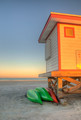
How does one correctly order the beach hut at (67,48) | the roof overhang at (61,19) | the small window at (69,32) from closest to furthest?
the roof overhang at (61,19), the beach hut at (67,48), the small window at (69,32)

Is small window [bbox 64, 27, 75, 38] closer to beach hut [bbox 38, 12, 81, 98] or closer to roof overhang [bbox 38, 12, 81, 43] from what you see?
beach hut [bbox 38, 12, 81, 98]

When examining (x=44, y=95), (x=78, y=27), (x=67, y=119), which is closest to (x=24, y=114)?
(x=67, y=119)

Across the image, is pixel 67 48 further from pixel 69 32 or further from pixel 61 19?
pixel 61 19

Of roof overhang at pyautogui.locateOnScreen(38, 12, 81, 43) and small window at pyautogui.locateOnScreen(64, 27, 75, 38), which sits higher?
roof overhang at pyautogui.locateOnScreen(38, 12, 81, 43)

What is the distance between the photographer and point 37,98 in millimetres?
8211

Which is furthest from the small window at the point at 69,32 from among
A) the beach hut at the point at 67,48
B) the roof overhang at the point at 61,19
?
the roof overhang at the point at 61,19

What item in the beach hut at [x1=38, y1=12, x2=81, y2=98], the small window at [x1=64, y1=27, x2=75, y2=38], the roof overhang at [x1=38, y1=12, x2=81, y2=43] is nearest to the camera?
the roof overhang at [x1=38, y1=12, x2=81, y2=43]

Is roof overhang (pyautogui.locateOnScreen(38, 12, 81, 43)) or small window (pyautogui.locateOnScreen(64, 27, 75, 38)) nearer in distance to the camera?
roof overhang (pyautogui.locateOnScreen(38, 12, 81, 43))

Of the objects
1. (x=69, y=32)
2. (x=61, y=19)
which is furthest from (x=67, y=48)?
(x=61, y=19)

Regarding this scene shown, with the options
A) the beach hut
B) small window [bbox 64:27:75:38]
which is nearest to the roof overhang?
the beach hut

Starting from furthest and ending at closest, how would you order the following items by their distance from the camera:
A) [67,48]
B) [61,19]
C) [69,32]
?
[69,32], [67,48], [61,19]

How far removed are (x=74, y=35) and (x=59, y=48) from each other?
163cm

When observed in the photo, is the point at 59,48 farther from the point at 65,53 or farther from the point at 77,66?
the point at 77,66

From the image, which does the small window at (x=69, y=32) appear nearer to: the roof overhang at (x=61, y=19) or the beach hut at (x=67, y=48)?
the beach hut at (x=67, y=48)
